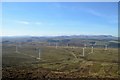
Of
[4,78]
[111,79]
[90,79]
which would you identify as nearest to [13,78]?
[4,78]

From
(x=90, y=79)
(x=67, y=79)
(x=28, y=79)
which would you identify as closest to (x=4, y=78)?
(x=28, y=79)

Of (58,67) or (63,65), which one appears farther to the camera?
(63,65)

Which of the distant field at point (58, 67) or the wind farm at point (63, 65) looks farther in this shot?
the wind farm at point (63, 65)

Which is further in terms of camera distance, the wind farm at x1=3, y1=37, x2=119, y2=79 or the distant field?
the wind farm at x1=3, y1=37, x2=119, y2=79

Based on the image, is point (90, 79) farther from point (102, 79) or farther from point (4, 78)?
point (4, 78)

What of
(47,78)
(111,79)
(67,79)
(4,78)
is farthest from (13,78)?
(111,79)

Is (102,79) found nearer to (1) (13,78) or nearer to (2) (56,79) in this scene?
(2) (56,79)

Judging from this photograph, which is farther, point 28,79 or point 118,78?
point 118,78

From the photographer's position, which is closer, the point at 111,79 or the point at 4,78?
the point at 4,78

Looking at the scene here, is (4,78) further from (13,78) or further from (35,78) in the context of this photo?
(35,78)
